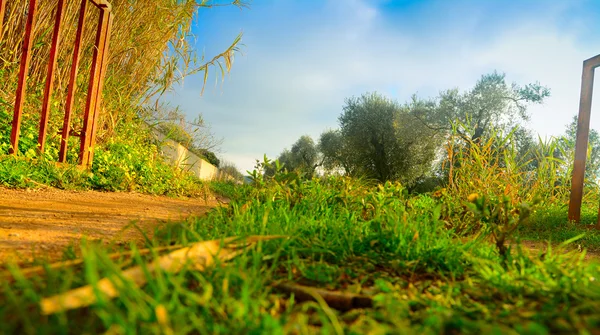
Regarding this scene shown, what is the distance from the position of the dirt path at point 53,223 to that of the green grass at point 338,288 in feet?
1.59

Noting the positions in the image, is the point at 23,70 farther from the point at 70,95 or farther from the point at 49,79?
the point at 70,95

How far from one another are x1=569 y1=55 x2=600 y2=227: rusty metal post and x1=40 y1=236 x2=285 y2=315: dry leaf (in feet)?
17.8

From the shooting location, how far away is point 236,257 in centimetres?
149

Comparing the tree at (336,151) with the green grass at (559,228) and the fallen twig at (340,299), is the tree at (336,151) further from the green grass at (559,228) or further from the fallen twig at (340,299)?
the fallen twig at (340,299)

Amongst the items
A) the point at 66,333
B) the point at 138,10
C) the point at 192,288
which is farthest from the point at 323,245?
the point at 138,10

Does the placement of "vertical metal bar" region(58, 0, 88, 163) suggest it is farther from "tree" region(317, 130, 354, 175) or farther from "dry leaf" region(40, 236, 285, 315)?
"tree" region(317, 130, 354, 175)

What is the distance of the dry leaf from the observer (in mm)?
819

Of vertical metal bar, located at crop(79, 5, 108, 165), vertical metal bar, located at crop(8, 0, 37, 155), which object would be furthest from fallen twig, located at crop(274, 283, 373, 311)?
vertical metal bar, located at crop(79, 5, 108, 165)

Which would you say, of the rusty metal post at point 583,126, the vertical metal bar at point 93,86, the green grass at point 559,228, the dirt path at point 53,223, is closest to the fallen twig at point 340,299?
the dirt path at point 53,223

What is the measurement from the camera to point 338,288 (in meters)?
1.39

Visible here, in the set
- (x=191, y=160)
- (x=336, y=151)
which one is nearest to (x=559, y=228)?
(x=191, y=160)

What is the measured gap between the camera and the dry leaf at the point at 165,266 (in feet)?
2.69

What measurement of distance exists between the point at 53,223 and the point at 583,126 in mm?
6538

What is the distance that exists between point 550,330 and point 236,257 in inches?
39.7
